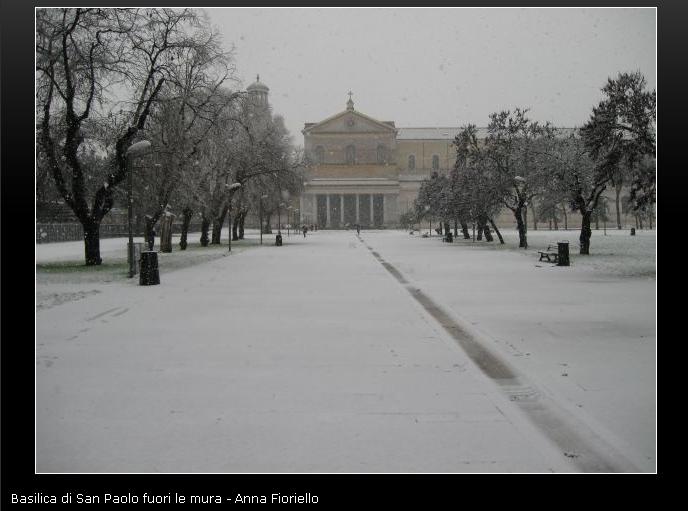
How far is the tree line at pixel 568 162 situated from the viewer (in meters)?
20.7

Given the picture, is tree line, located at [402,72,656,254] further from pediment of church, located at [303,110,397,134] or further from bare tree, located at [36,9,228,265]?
pediment of church, located at [303,110,397,134]

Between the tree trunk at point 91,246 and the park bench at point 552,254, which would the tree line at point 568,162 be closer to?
the park bench at point 552,254

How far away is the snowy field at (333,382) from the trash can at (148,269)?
284 centimetres

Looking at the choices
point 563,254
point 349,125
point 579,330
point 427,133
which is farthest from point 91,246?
point 427,133

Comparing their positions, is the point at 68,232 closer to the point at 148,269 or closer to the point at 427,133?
the point at 148,269

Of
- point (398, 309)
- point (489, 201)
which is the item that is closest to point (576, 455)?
point (398, 309)

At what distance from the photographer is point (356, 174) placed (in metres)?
108

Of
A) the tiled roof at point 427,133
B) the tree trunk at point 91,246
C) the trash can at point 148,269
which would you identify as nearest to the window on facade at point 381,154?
the tiled roof at point 427,133

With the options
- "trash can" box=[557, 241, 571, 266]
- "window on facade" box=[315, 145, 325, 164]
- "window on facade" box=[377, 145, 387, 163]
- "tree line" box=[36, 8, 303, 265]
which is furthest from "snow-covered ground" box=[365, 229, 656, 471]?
"window on facade" box=[377, 145, 387, 163]

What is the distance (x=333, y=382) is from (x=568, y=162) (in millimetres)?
26454

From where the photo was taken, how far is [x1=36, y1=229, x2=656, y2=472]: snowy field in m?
5.17

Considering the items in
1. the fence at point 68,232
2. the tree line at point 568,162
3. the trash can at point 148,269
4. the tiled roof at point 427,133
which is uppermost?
the tiled roof at point 427,133

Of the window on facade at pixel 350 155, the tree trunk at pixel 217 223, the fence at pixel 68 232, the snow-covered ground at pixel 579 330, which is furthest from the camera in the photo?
the window on facade at pixel 350 155
